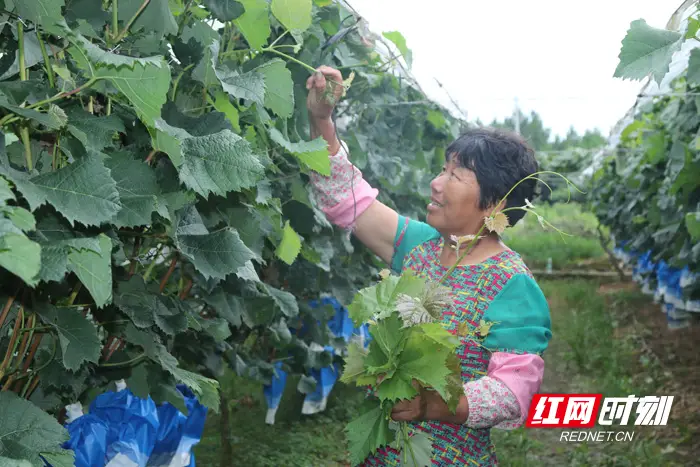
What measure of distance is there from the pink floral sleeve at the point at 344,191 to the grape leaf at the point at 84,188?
121 cm

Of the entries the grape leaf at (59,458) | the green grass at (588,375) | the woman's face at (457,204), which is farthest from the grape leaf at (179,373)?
the green grass at (588,375)

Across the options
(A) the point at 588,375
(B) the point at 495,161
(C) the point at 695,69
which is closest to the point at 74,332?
(B) the point at 495,161

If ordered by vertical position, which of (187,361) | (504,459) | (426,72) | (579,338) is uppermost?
(426,72)

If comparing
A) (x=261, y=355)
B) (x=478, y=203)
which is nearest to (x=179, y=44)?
(x=478, y=203)

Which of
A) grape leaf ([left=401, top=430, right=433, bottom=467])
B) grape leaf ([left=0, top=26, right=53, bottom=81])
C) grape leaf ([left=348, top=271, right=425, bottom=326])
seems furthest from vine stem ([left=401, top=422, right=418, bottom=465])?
grape leaf ([left=0, top=26, right=53, bottom=81])

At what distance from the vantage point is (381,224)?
7.20 ft

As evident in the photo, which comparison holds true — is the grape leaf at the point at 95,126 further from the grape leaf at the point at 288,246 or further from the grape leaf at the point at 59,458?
the grape leaf at the point at 288,246

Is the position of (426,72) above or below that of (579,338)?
above

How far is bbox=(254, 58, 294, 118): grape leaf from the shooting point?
1.45 meters

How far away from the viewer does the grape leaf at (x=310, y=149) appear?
1.68 m

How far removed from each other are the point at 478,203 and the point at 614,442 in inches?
135

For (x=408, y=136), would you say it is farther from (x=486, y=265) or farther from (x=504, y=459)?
(x=486, y=265)

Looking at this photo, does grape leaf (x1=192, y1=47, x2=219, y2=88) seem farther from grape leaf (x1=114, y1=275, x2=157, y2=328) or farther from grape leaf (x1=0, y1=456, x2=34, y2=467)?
grape leaf (x1=0, y1=456, x2=34, y2=467)

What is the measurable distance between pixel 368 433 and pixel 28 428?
809 millimetres
